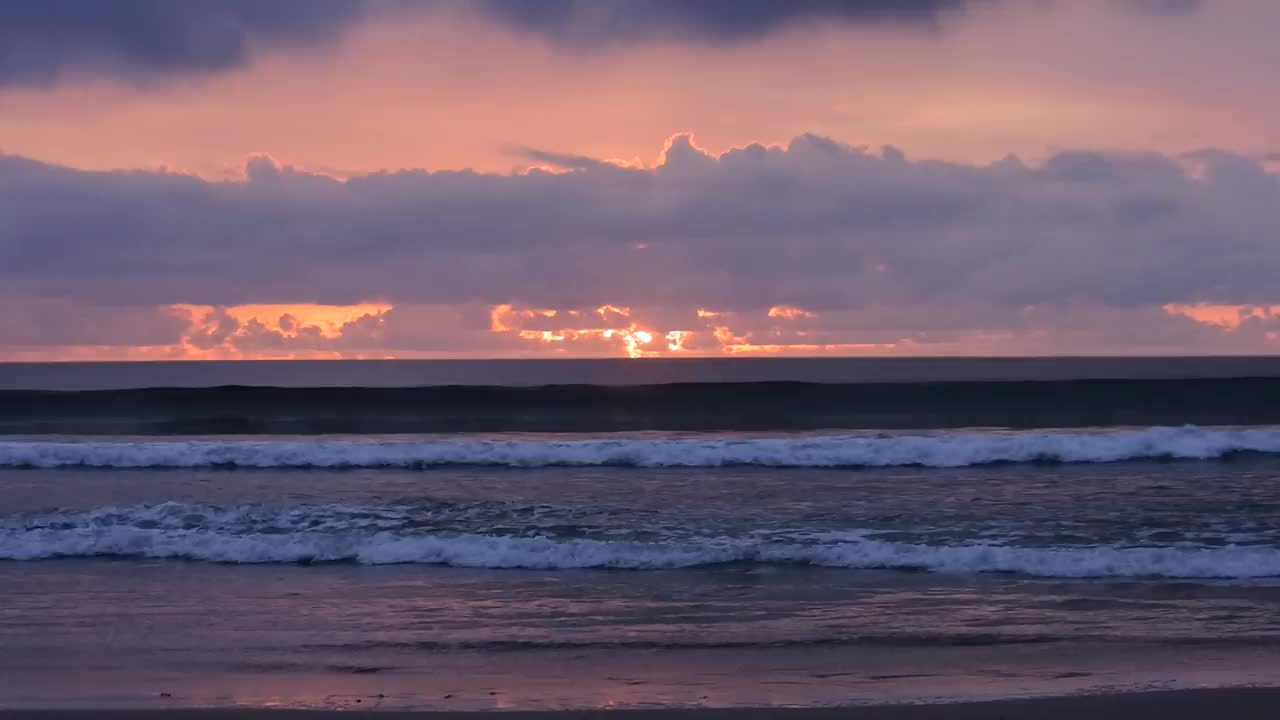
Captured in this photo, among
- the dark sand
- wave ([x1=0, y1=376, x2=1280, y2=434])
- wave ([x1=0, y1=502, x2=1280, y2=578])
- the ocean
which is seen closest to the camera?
the dark sand

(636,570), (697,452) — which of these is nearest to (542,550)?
(636,570)

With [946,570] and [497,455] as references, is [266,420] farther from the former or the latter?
[946,570]

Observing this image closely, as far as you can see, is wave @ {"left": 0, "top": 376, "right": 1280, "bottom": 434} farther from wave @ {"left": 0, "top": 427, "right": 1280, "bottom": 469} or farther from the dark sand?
the dark sand

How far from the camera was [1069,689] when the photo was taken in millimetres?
7234

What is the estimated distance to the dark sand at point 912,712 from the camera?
6.72 metres

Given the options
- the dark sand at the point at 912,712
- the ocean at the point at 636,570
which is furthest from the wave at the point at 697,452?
the dark sand at the point at 912,712

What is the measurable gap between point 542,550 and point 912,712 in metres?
6.22

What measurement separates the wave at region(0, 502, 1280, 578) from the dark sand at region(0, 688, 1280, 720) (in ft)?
14.5

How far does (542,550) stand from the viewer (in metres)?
12.4

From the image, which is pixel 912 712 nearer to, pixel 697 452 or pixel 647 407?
pixel 697 452

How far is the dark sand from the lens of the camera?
672cm

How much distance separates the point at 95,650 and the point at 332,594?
2.45 m

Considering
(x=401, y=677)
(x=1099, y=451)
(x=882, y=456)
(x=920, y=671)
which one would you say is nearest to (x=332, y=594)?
(x=401, y=677)

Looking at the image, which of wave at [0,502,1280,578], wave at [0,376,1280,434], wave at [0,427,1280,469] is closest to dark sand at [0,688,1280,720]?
wave at [0,502,1280,578]
